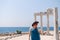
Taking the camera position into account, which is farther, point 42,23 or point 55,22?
point 42,23

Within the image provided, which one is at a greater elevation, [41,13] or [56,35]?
[41,13]

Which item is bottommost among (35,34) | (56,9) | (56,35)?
(56,35)

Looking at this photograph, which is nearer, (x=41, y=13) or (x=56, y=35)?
(x=56, y=35)

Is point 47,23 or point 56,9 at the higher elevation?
point 56,9

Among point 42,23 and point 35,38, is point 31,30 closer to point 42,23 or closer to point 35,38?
point 35,38

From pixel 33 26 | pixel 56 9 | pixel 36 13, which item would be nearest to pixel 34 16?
pixel 36 13

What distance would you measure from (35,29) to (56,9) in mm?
9219

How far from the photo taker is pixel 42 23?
2698cm

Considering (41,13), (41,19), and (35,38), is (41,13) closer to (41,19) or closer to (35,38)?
(41,19)

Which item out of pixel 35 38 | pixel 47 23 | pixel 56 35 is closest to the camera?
pixel 35 38

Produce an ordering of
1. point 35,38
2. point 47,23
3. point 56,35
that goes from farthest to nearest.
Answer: point 47,23 → point 56,35 → point 35,38

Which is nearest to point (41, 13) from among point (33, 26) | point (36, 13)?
point (36, 13)

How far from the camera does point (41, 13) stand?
2580cm

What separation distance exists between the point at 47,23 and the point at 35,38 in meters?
19.5
